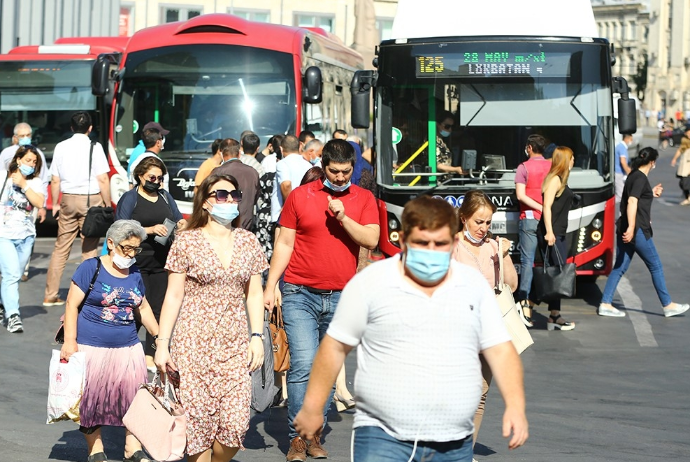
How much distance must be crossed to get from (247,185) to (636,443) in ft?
16.8

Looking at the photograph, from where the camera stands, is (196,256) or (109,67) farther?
(109,67)

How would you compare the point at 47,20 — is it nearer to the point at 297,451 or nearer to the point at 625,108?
the point at 625,108

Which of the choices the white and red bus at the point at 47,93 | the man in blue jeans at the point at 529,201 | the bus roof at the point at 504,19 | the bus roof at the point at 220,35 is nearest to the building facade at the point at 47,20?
the white and red bus at the point at 47,93

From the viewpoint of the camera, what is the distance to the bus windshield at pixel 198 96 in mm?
17781

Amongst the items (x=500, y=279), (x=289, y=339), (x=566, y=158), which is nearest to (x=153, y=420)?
(x=289, y=339)

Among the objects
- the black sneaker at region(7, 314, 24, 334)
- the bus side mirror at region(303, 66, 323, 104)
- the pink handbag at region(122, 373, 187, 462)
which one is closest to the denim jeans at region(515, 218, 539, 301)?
the black sneaker at region(7, 314, 24, 334)

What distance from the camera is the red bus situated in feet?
58.2

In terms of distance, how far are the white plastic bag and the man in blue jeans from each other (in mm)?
6408

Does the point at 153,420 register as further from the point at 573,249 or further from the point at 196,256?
the point at 573,249

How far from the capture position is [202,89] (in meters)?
17.9

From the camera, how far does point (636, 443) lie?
26.2 feet

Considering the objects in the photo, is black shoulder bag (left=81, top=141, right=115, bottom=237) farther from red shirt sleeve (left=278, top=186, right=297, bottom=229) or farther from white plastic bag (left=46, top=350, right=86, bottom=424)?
white plastic bag (left=46, top=350, right=86, bottom=424)

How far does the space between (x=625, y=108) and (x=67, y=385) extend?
834 cm

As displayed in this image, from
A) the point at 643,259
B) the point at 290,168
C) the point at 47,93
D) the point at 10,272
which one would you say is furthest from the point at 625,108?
the point at 47,93
